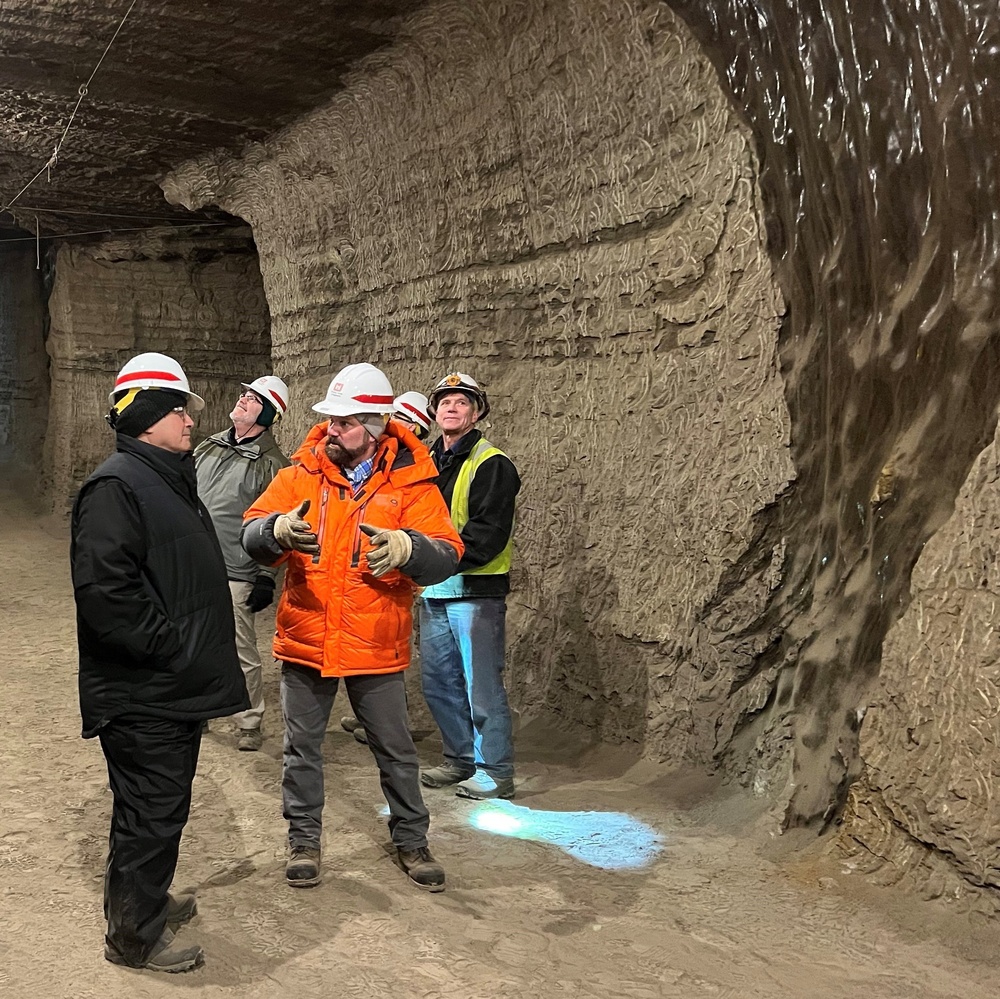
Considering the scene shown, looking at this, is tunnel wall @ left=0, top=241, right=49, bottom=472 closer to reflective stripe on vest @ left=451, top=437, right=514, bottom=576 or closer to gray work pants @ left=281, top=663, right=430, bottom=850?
reflective stripe on vest @ left=451, top=437, right=514, bottom=576

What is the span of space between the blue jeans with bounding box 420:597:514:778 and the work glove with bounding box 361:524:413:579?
1.18m

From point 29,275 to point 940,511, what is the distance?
1190 cm

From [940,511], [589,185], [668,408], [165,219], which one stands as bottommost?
[940,511]

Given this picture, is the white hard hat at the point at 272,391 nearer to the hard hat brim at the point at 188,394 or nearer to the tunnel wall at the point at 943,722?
the hard hat brim at the point at 188,394

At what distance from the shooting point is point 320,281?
25.7 feet

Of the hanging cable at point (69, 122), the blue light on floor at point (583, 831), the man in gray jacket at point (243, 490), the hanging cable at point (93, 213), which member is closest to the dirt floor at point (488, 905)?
the blue light on floor at point (583, 831)

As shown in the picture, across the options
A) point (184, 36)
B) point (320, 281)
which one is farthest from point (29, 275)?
point (184, 36)

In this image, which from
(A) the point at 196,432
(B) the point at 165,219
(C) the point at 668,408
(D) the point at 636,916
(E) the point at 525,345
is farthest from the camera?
(A) the point at 196,432

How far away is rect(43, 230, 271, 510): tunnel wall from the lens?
1084 centimetres

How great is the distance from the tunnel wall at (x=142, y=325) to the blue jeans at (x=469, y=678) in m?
7.10

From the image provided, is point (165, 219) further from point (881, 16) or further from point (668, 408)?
point (881, 16)

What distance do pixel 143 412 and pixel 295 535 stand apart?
22.8 inches

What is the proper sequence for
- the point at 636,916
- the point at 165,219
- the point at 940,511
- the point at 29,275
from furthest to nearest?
the point at 29,275 → the point at 165,219 → the point at 940,511 → the point at 636,916

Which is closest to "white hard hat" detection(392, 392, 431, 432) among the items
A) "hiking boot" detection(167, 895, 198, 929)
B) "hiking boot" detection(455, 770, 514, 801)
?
"hiking boot" detection(455, 770, 514, 801)
